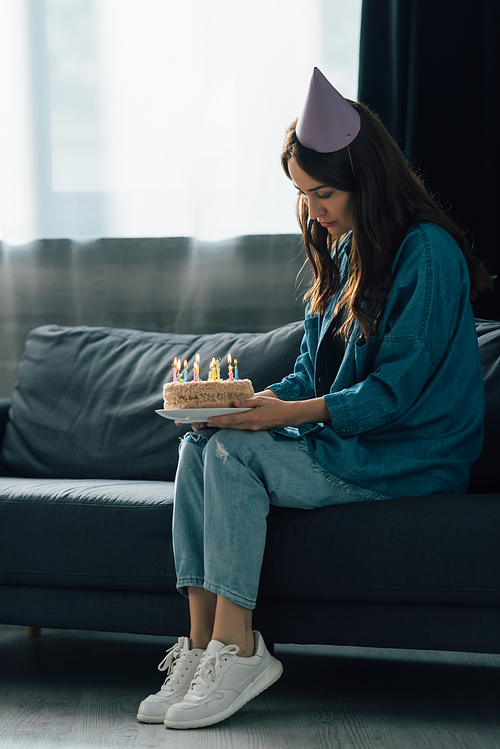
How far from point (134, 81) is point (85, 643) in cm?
181

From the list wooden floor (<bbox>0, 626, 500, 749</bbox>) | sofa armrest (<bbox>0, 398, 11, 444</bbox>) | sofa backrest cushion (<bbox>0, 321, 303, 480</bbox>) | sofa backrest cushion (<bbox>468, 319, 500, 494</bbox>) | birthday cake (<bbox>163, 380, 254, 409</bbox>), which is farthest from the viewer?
sofa armrest (<bbox>0, 398, 11, 444</bbox>)

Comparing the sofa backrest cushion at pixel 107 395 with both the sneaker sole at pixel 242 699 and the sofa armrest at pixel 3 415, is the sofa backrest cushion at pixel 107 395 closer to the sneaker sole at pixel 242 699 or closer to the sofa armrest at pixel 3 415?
the sofa armrest at pixel 3 415

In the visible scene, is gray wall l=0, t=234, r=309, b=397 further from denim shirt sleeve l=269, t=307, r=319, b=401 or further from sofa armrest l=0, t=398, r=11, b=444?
denim shirt sleeve l=269, t=307, r=319, b=401

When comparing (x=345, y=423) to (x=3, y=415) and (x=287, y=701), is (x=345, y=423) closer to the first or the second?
(x=287, y=701)

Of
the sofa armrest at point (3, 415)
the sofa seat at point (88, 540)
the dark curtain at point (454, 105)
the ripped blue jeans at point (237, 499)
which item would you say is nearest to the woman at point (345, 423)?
the ripped blue jeans at point (237, 499)

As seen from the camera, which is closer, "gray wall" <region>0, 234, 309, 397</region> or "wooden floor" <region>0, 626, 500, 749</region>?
"wooden floor" <region>0, 626, 500, 749</region>

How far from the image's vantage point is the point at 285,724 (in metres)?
1.31

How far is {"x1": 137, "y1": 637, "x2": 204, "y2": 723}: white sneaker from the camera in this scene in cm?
132

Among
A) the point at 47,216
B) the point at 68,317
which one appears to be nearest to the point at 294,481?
the point at 68,317

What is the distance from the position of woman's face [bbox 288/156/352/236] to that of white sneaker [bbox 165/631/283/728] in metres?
0.84

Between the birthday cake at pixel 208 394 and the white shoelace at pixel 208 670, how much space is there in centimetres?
44

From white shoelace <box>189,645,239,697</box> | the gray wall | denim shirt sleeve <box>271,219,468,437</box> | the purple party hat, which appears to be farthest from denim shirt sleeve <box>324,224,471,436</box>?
the gray wall

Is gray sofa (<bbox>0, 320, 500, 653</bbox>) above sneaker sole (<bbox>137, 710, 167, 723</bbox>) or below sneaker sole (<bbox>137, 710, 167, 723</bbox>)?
above

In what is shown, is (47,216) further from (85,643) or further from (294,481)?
(294,481)
